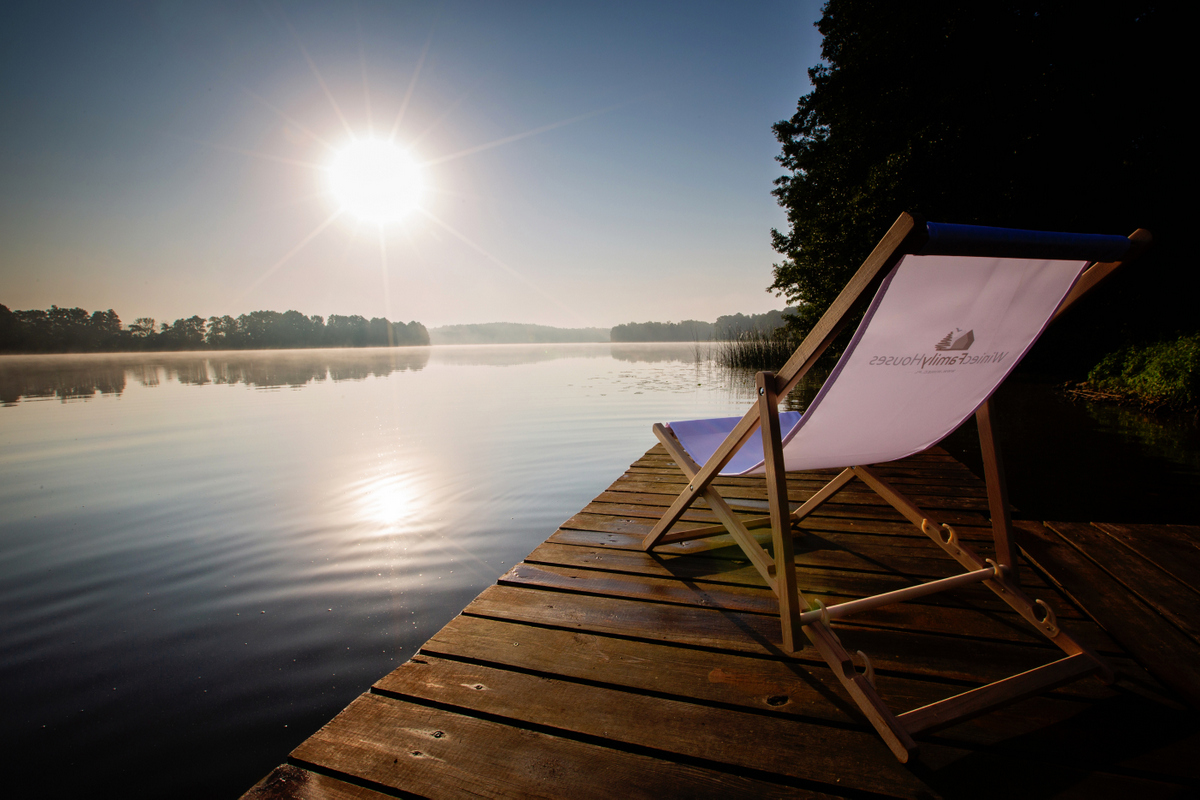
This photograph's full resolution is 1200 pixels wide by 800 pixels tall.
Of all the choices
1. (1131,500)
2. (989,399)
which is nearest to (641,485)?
(989,399)

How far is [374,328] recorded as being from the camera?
3073 inches

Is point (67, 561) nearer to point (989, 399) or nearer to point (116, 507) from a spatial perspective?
point (116, 507)

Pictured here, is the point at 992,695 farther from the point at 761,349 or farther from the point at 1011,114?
the point at 761,349

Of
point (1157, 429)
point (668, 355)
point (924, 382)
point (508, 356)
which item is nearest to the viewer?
point (924, 382)

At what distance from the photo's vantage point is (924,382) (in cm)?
135

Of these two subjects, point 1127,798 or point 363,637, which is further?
point 363,637

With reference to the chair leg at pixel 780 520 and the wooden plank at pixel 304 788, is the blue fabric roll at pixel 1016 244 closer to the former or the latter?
the chair leg at pixel 780 520

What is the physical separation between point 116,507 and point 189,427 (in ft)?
15.1

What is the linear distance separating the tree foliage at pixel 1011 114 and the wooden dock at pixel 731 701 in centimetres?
1183

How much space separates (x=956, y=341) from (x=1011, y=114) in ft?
43.5

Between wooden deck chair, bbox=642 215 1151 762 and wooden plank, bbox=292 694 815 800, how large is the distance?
415 millimetres

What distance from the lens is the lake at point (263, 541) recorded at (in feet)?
6.00

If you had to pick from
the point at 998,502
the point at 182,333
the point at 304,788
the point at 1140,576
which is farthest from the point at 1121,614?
the point at 182,333

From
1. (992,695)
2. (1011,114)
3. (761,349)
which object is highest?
(1011,114)
